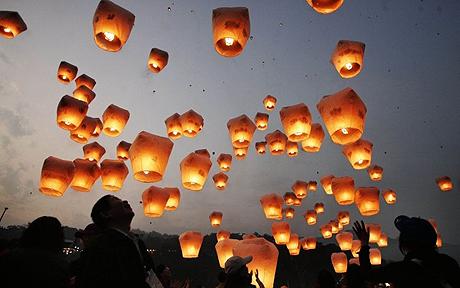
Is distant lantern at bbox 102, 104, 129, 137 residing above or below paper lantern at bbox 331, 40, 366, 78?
below

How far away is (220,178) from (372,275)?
27.0 feet

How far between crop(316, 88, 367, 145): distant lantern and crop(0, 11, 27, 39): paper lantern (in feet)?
19.9

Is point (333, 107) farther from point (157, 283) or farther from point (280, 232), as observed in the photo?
point (280, 232)

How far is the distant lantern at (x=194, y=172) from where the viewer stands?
6160 millimetres

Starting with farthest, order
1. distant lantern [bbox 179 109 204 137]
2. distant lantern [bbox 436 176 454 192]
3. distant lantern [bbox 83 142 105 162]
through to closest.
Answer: distant lantern [bbox 436 176 454 192]
distant lantern [bbox 83 142 105 162]
distant lantern [bbox 179 109 204 137]

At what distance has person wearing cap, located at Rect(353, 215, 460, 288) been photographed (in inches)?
73.3

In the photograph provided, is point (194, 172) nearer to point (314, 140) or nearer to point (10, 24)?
point (314, 140)

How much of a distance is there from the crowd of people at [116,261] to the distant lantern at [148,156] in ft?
9.36

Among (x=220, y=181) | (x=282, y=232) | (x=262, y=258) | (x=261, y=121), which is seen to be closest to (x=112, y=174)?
(x=262, y=258)

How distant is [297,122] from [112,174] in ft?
13.3

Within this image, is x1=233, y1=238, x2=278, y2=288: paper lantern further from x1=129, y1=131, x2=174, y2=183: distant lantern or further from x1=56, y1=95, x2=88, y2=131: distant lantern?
x1=56, y1=95, x2=88, y2=131: distant lantern

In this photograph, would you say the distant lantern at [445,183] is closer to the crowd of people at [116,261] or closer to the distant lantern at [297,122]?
the distant lantern at [297,122]

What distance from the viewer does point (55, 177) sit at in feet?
17.9

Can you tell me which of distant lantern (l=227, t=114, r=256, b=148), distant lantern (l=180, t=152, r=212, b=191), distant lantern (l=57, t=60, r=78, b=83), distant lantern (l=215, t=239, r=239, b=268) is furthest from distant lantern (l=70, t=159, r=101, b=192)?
distant lantern (l=215, t=239, r=239, b=268)
